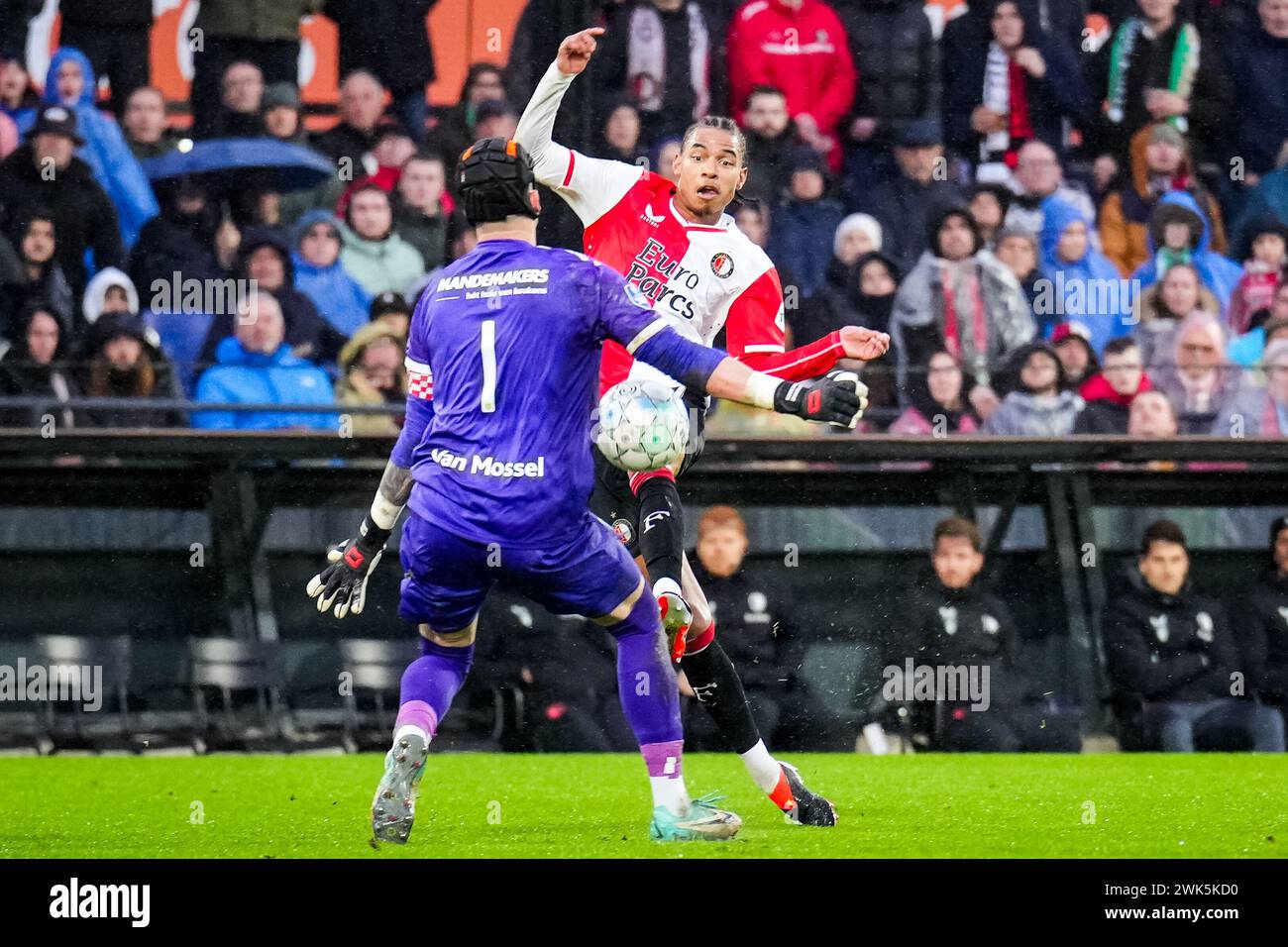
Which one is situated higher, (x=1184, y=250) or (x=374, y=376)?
(x=1184, y=250)

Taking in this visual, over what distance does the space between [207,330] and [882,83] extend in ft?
14.5

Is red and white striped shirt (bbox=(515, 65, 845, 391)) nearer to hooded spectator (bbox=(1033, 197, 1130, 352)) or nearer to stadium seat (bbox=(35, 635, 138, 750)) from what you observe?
hooded spectator (bbox=(1033, 197, 1130, 352))

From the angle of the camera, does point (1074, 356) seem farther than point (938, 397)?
Yes

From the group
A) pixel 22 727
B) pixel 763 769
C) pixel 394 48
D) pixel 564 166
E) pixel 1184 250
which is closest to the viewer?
pixel 763 769

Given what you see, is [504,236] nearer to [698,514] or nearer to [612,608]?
[612,608]

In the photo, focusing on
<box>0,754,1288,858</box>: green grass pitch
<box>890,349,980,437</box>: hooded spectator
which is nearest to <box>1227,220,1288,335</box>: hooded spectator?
<box>890,349,980,437</box>: hooded spectator

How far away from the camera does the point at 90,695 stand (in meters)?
10.9

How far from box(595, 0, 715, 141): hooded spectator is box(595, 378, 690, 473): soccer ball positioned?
552cm

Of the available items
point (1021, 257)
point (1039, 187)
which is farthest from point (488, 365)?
point (1039, 187)

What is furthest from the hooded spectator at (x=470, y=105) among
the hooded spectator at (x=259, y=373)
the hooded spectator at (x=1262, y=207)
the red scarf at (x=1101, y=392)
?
the hooded spectator at (x=1262, y=207)

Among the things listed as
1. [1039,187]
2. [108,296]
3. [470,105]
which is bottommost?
[108,296]

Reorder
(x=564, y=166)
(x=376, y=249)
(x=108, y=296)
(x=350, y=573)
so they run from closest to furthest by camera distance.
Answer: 1. (x=350, y=573)
2. (x=564, y=166)
3. (x=108, y=296)
4. (x=376, y=249)

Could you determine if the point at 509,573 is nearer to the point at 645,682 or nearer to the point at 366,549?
the point at 645,682

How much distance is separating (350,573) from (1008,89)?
24.4 feet
